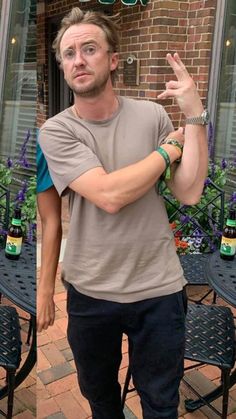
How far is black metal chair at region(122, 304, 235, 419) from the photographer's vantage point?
1.74 m

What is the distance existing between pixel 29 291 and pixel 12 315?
0.09 metres

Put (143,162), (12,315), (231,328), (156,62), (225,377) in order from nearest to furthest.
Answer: (143,162) < (12,315) < (225,377) < (231,328) < (156,62)

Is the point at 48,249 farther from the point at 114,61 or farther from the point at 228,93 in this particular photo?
the point at 228,93

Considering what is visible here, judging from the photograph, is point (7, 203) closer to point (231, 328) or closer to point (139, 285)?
point (139, 285)

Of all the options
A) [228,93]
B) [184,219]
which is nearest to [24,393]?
[184,219]

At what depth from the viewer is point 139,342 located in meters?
1.36

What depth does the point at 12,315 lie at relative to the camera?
1.48 meters

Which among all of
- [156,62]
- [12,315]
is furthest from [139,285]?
[156,62]

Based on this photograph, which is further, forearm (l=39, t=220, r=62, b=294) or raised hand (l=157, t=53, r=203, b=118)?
forearm (l=39, t=220, r=62, b=294)

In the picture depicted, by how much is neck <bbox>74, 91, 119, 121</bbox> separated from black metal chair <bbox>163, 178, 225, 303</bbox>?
1250 millimetres

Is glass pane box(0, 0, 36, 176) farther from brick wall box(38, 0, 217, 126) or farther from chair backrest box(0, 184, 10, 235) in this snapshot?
brick wall box(38, 0, 217, 126)

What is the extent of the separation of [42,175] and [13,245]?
0.24 metres

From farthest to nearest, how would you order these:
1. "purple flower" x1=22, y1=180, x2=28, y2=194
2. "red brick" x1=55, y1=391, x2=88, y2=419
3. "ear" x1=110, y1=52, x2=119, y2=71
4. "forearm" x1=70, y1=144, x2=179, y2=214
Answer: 1. "red brick" x1=55, y1=391, x2=88, y2=419
2. "purple flower" x1=22, y1=180, x2=28, y2=194
3. "ear" x1=110, y1=52, x2=119, y2=71
4. "forearm" x1=70, y1=144, x2=179, y2=214

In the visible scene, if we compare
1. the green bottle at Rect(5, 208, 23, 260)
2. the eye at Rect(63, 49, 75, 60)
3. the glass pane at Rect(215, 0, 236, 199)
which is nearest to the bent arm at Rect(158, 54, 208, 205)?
the eye at Rect(63, 49, 75, 60)
